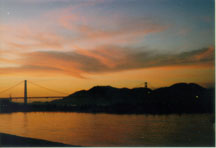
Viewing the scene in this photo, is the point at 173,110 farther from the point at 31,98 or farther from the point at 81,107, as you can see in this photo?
the point at 31,98

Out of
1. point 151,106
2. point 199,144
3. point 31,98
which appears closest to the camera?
point 199,144

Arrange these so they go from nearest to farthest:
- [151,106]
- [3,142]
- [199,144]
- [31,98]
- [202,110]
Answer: [3,142] < [199,144] < [31,98] < [202,110] < [151,106]

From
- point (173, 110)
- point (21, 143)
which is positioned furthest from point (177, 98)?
point (21, 143)

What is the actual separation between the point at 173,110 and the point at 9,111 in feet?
77.7

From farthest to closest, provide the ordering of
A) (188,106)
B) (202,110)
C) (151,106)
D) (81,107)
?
1. (81,107)
2. (151,106)
3. (188,106)
4. (202,110)

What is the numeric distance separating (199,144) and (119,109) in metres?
33.0

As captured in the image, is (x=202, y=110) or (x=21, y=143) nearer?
(x=21, y=143)

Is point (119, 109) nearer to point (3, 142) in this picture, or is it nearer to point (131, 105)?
point (131, 105)

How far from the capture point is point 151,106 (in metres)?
42.7

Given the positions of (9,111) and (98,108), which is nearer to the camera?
(9,111)

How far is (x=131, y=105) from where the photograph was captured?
4291 cm

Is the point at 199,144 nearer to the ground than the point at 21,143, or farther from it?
nearer to the ground

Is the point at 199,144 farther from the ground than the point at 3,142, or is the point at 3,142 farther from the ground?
the point at 3,142

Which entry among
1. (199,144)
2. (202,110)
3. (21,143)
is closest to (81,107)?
(202,110)
